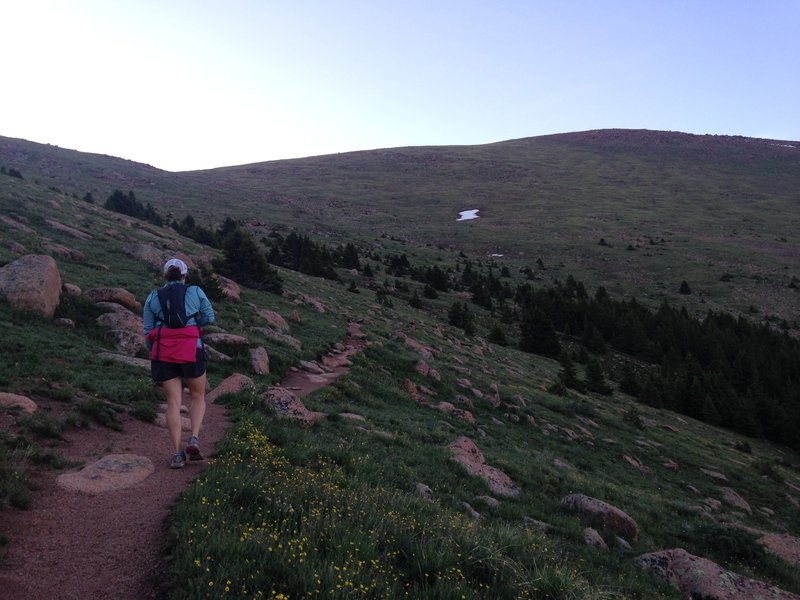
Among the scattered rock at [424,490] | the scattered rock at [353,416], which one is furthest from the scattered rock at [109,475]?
the scattered rock at [353,416]

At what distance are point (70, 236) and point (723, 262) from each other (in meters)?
79.5

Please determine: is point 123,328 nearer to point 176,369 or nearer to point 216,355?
point 216,355

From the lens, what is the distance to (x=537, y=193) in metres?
118

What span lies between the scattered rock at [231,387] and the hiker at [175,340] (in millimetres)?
3465

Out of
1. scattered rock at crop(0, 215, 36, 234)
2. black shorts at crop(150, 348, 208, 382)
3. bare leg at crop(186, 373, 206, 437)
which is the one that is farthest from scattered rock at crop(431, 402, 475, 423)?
scattered rock at crop(0, 215, 36, 234)

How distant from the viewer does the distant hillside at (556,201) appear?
6494 centimetres

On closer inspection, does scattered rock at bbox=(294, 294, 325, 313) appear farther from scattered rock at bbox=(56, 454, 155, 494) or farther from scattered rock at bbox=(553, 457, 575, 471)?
scattered rock at bbox=(56, 454, 155, 494)

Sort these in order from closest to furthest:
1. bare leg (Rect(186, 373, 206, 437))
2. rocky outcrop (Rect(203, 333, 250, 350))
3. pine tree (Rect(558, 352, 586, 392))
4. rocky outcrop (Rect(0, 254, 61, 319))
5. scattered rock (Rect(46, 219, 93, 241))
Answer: bare leg (Rect(186, 373, 206, 437)), rocky outcrop (Rect(0, 254, 61, 319)), rocky outcrop (Rect(203, 333, 250, 350)), scattered rock (Rect(46, 219, 93, 241)), pine tree (Rect(558, 352, 586, 392))

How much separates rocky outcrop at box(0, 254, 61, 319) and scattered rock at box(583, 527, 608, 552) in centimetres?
1322

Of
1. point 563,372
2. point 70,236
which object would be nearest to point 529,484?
point 563,372

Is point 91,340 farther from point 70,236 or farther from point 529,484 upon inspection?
point 70,236

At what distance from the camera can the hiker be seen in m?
6.37

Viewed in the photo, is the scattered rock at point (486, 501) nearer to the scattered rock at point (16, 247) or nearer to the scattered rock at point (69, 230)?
the scattered rock at point (16, 247)

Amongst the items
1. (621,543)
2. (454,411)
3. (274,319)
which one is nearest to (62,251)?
(274,319)
